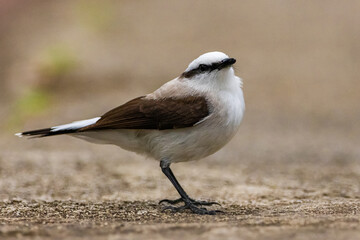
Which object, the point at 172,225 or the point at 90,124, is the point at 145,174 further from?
the point at 172,225

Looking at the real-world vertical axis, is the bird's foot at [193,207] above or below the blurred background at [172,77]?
below

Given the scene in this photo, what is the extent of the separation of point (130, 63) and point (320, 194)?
768 centimetres

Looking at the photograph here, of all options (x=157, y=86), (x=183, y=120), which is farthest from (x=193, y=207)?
(x=157, y=86)

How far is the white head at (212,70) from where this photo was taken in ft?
17.7

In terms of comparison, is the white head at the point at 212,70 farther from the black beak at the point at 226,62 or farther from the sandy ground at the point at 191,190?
the sandy ground at the point at 191,190

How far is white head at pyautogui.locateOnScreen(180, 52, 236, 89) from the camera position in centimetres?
541

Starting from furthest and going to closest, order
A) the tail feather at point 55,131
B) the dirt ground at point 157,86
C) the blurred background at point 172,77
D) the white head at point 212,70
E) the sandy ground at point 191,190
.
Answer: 1. the blurred background at point 172,77
2. the tail feather at point 55,131
3. the white head at point 212,70
4. the dirt ground at point 157,86
5. the sandy ground at point 191,190

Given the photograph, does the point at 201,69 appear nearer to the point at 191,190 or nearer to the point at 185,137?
the point at 185,137

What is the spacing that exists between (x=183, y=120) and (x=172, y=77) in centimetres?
734

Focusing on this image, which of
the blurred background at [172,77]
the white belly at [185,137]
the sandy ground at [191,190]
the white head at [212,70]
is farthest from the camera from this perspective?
the blurred background at [172,77]

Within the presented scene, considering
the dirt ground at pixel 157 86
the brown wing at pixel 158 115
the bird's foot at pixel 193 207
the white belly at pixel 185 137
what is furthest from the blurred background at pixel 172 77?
the brown wing at pixel 158 115

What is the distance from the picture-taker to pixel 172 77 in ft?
41.3

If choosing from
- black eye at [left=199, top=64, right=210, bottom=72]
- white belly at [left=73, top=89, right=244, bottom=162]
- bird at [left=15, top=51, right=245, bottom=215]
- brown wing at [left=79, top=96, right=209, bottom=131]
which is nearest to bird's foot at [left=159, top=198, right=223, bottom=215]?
bird at [left=15, top=51, right=245, bottom=215]

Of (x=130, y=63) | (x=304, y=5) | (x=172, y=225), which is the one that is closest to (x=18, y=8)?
(x=130, y=63)
